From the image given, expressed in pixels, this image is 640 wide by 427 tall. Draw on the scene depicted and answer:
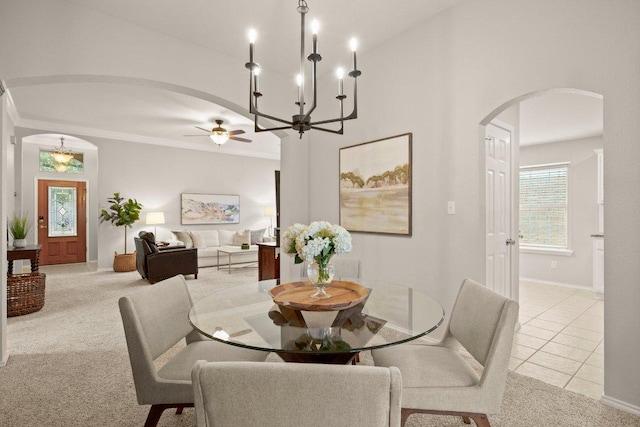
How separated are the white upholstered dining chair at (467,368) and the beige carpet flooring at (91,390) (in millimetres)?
505

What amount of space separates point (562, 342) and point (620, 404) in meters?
1.21

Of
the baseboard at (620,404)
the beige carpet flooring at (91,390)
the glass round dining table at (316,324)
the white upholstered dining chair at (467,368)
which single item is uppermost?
the glass round dining table at (316,324)

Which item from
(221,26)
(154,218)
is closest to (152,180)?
(154,218)

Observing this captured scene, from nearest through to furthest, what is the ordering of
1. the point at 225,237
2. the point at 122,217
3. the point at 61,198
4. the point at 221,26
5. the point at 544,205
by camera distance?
the point at 221,26, the point at 544,205, the point at 122,217, the point at 61,198, the point at 225,237

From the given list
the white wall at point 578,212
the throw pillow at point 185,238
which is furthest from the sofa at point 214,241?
the white wall at point 578,212

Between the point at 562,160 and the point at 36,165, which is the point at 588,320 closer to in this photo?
the point at 562,160

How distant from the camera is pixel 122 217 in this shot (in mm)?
6645

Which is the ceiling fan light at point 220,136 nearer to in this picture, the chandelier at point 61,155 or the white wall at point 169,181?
the white wall at point 169,181

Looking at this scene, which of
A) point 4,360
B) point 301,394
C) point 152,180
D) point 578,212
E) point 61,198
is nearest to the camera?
point 301,394

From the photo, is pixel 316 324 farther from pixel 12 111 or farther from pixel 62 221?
pixel 62 221

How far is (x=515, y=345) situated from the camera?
9.89 ft

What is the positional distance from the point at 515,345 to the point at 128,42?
449cm

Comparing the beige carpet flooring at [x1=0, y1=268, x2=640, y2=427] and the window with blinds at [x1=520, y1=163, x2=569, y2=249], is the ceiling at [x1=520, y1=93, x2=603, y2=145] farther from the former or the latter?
the beige carpet flooring at [x1=0, y1=268, x2=640, y2=427]

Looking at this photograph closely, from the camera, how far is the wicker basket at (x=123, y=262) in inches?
263
